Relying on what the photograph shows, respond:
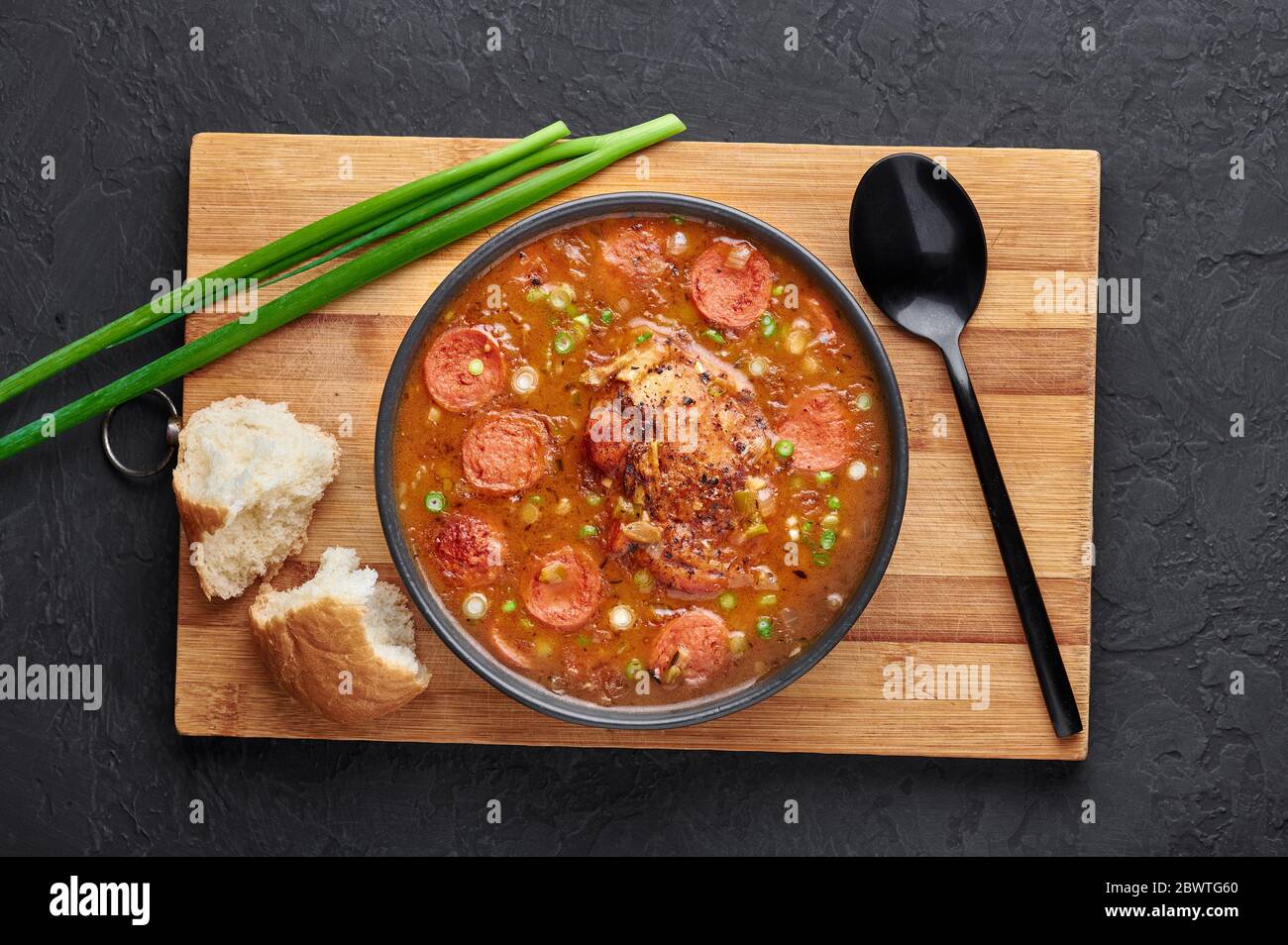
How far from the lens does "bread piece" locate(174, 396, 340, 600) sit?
344 centimetres

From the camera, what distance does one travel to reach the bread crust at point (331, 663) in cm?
342

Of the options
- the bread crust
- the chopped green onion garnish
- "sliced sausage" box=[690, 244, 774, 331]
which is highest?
"sliced sausage" box=[690, 244, 774, 331]

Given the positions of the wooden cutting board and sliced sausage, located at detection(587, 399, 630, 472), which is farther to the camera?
the wooden cutting board

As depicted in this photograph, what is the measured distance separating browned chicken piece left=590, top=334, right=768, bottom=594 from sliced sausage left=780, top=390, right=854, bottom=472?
0.10m

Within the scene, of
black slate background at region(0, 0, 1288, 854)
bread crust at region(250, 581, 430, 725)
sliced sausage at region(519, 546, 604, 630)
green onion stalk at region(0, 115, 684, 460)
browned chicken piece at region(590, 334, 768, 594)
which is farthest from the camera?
black slate background at region(0, 0, 1288, 854)

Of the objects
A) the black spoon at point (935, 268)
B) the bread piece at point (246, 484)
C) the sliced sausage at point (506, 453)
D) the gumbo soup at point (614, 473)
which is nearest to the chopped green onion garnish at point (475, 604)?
the gumbo soup at point (614, 473)

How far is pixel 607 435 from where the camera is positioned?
3.19 metres

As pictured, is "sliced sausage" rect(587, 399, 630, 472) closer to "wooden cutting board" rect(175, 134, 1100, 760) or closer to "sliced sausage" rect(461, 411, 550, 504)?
"sliced sausage" rect(461, 411, 550, 504)

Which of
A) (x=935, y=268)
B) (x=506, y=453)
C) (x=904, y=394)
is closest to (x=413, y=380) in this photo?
(x=506, y=453)

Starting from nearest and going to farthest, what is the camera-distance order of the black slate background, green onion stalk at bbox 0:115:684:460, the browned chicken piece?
the browned chicken piece → green onion stalk at bbox 0:115:684:460 → the black slate background

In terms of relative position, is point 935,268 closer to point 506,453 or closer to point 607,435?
point 607,435

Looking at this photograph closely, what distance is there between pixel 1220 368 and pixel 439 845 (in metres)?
3.57

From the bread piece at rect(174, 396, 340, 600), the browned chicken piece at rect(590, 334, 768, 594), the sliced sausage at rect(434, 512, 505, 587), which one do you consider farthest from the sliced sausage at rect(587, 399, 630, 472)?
the bread piece at rect(174, 396, 340, 600)

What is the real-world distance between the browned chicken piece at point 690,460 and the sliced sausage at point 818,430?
10 cm
